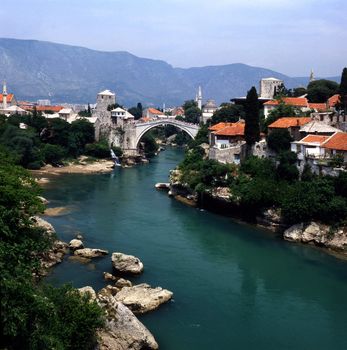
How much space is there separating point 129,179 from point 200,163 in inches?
486

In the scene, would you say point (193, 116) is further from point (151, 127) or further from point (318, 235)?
point (318, 235)

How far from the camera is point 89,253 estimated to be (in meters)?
24.4

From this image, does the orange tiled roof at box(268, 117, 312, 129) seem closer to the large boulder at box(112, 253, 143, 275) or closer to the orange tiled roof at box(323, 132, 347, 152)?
the orange tiled roof at box(323, 132, 347, 152)

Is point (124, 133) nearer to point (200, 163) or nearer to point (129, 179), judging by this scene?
point (129, 179)

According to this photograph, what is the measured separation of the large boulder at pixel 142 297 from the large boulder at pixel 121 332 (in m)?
2.42

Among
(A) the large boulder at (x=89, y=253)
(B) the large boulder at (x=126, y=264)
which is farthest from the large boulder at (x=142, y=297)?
(A) the large boulder at (x=89, y=253)

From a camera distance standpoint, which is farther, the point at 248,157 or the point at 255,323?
the point at 248,157

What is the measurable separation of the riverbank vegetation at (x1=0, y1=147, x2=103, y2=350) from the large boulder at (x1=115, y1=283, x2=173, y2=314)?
141 inches

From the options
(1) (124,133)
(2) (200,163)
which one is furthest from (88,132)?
(2) (200,163)

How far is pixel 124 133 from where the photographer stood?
66125mm

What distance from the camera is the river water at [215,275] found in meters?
17.7

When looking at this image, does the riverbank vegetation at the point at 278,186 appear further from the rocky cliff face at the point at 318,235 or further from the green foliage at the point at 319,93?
the green foliage at the point at 319,93

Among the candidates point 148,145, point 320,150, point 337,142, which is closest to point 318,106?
point 320,150

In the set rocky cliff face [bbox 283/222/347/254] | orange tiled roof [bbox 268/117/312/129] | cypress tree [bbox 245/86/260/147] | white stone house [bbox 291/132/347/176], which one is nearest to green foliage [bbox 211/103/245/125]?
orange tiled roof [bbox 268/117/312/129]
